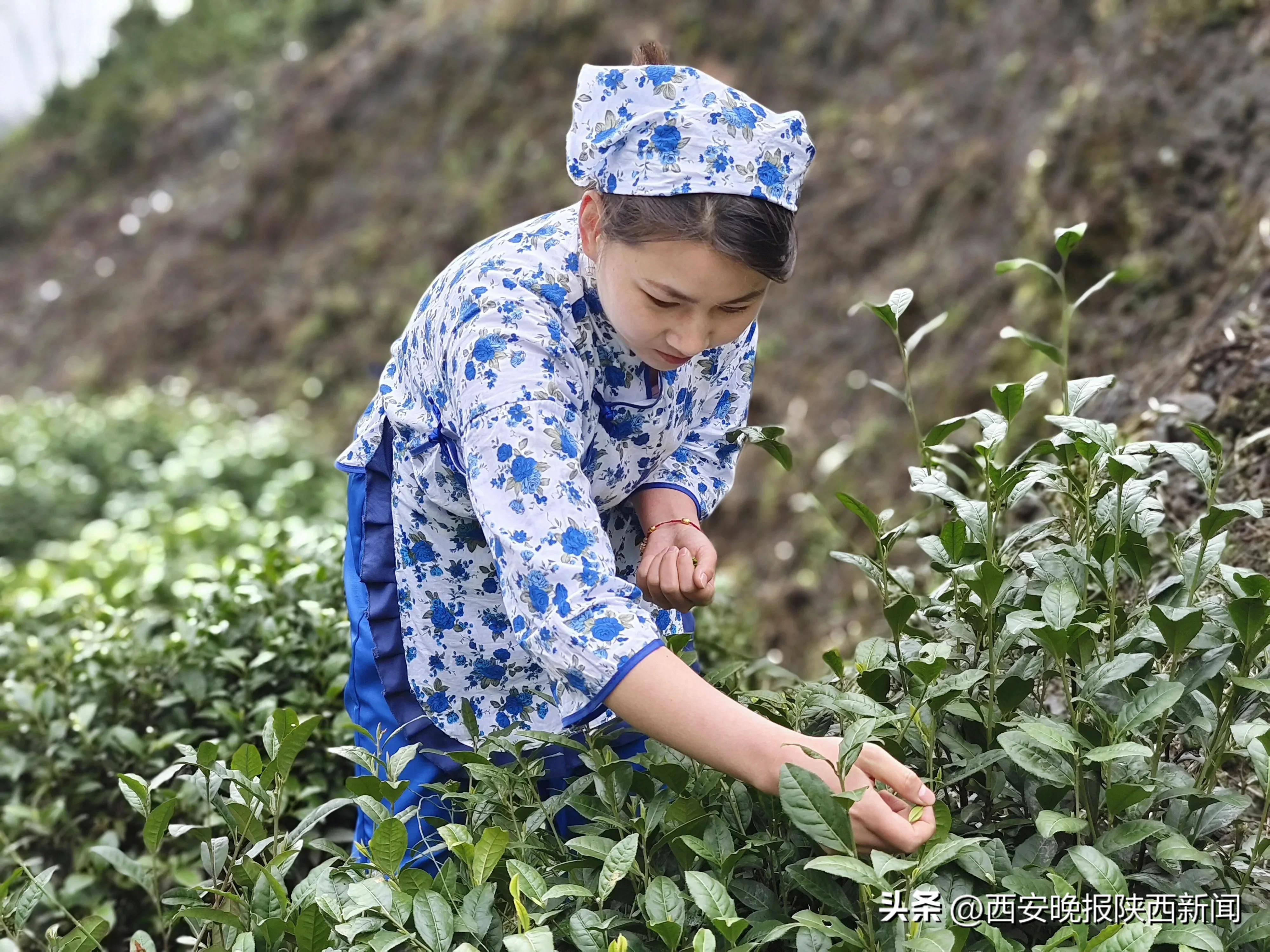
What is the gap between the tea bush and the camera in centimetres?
138

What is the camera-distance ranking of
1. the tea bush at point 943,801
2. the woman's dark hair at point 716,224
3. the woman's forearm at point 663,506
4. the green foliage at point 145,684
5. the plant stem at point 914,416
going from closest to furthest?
the tea bush at point 943,801 → the woman's dark hair at point 716,224 → the plant stem at point 914,416 → the woman's forearm at point 663,506 → the green foliage at point 145,684

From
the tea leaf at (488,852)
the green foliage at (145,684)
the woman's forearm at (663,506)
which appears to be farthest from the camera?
the green foliage at (145,684)

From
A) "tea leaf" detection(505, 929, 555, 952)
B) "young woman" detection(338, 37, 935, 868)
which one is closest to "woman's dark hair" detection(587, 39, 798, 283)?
"young woman" detection(338, 37, 935, 868)

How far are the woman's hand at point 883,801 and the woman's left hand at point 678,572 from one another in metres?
0.45

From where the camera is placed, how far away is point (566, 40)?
1162 centimetres

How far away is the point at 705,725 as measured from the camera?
1.46 metres

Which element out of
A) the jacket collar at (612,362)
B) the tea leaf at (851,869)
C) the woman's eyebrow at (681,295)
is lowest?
the tea leaf at (851,869)

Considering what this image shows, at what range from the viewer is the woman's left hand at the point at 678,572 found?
188 cm

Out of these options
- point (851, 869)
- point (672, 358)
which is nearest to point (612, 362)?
point (672, 358)

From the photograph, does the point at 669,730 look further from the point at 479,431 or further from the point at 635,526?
the point at 635,526

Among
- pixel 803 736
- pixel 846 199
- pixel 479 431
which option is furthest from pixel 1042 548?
pixel 846 199

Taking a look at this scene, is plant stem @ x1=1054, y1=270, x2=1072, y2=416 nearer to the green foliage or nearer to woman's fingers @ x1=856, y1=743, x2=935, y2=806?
woman's fingers @ x1=856, y1=743, x2=935, y2=806

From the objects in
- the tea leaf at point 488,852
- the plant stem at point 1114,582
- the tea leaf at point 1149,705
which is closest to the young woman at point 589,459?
the tea leaf at point 488,852

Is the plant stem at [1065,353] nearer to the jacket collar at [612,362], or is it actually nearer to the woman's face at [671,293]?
the woman's face at [671,293]
